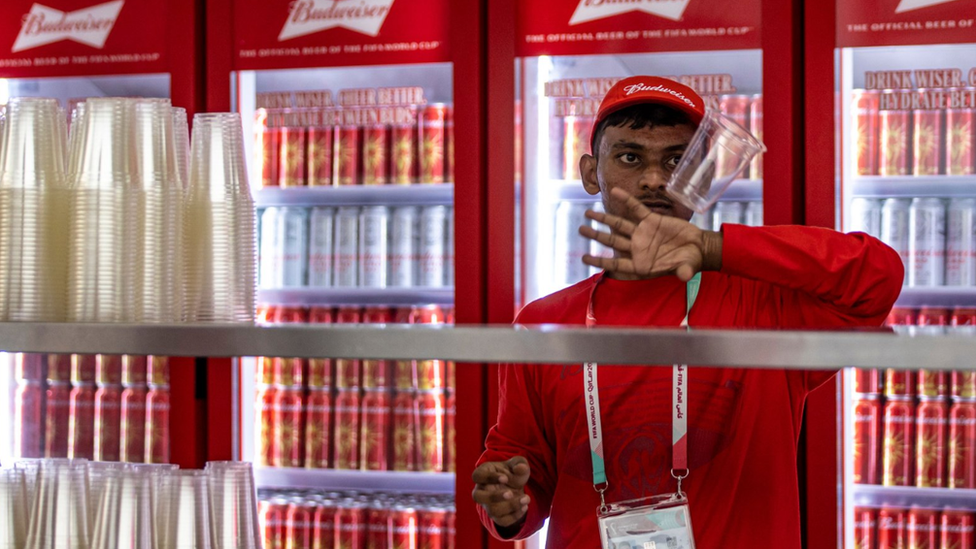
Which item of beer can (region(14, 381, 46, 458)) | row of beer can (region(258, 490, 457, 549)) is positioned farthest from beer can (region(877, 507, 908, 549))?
beer can (region(14, 381, 46, 458))

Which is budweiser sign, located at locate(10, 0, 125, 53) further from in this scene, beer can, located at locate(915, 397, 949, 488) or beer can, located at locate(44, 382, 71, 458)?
beer can, located at locate(915, 397, 949, 488)

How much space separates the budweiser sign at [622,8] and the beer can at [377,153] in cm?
78

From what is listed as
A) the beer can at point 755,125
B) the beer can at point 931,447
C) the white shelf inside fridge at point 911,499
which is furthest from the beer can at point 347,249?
the beer can at point 931,447

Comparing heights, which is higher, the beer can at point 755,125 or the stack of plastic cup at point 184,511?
the beer can at point 755,125

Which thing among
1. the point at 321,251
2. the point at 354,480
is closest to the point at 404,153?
the point at 321,251

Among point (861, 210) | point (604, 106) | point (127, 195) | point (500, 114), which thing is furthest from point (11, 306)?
point (861, 210)

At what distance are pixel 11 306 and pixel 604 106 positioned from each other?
114cm

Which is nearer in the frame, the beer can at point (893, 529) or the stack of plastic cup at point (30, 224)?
the stack of plastic cup at point (30, 224)

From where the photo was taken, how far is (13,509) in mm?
1212

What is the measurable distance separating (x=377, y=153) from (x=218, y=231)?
6.35 feet

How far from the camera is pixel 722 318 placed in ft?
5.84

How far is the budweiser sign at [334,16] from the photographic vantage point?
9.14 feet

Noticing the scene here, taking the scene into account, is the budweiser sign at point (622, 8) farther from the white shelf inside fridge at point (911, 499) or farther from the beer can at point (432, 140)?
the white shelf inside fridge at point (911, 499)

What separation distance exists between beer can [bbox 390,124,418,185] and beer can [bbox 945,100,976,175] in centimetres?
163
